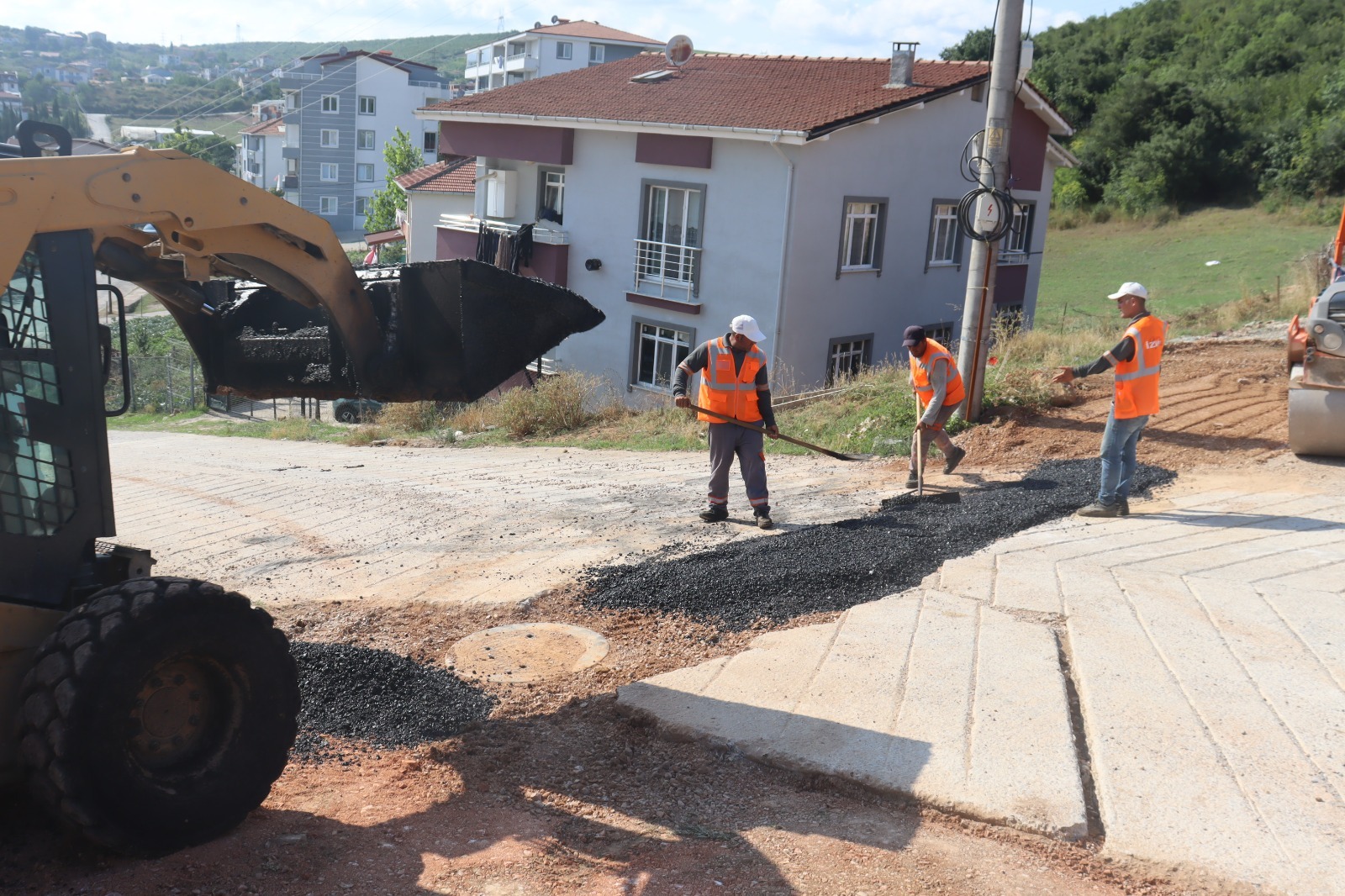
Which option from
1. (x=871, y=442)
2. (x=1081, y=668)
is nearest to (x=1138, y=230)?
(x=871, y=442)

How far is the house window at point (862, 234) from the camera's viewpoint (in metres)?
23.3

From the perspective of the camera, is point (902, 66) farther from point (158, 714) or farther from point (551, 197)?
point (158, 714)

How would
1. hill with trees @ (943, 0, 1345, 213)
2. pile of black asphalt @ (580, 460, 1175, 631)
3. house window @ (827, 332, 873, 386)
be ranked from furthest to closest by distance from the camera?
hill with trees @ (943, 0, 1345, 213) → house window @ (827, 332, 873, 386) → pile of black asphalt @ (580, 460, 1175, 631)

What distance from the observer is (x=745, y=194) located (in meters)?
22.3

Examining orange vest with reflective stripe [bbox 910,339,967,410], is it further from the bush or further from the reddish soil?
the bush

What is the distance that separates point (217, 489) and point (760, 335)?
6.42 metres

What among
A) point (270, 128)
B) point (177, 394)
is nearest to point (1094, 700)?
point (177, 394)

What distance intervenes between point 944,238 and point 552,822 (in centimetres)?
2372

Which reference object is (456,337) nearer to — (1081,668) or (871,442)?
(1081,668)

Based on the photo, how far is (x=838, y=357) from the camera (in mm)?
24109

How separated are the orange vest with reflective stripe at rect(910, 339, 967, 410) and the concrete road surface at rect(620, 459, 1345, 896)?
251 cm

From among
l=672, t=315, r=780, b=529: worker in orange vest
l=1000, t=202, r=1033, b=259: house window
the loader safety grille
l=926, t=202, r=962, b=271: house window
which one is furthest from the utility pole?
l=1000, t=202, r=1033, b=259: house window

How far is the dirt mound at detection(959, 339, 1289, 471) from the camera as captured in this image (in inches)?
437

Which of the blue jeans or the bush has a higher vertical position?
the blue jeans
